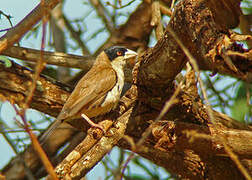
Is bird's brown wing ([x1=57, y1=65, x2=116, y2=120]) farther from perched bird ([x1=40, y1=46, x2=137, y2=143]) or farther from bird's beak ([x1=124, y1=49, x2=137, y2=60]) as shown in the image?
bird's beak ([x1=124, y1=49, x2=137, y2=60])

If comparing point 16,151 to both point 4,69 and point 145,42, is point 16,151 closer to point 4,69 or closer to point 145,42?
point 4,69

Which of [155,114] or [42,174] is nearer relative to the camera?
[155,114]

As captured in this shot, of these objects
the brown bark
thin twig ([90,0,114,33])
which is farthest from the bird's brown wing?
thin twig ([90,0,114,33])

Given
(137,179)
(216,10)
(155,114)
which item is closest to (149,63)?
(155,114)

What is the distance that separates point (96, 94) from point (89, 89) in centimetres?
11

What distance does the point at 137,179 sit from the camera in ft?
19.1

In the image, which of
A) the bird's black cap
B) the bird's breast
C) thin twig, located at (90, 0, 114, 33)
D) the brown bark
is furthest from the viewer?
thin twig, located at (90, 0, 114, 33)

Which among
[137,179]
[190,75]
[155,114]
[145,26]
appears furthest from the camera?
[145,26]

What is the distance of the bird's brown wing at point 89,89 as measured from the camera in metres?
4.48

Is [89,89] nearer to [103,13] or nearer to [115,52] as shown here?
[115,52]

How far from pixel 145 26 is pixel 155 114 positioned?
2173mm

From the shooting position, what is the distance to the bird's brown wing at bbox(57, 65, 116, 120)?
14.7 ft

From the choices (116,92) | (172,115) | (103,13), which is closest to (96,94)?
(116,92)

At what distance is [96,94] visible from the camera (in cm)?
493
